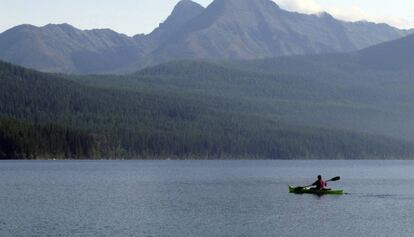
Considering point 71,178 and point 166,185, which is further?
point 71,178

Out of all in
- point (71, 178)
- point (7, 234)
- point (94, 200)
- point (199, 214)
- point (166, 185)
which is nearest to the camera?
point (7, 234)

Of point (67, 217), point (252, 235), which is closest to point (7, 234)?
point (67, 217)

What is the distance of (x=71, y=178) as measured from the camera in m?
179

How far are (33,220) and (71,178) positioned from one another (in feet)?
264

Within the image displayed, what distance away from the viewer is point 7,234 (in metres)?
87.4

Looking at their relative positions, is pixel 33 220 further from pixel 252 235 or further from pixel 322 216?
pixel 322 216

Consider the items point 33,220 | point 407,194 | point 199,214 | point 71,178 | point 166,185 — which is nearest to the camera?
point 33,220

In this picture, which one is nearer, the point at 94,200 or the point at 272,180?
the point at 94,200

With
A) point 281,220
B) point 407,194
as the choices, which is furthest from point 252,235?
point 407,194

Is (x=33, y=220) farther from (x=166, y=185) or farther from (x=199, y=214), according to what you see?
(x=166, y=185)

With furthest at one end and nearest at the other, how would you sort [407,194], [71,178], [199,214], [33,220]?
[71,178]
[407,194]
[199,214]
[33,220]

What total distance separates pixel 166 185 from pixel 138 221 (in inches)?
2498

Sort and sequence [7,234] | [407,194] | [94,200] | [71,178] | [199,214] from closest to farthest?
[7,234] < [199,214] < [94,200] < [407,194] < [71,178]

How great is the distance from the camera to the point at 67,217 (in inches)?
3999
